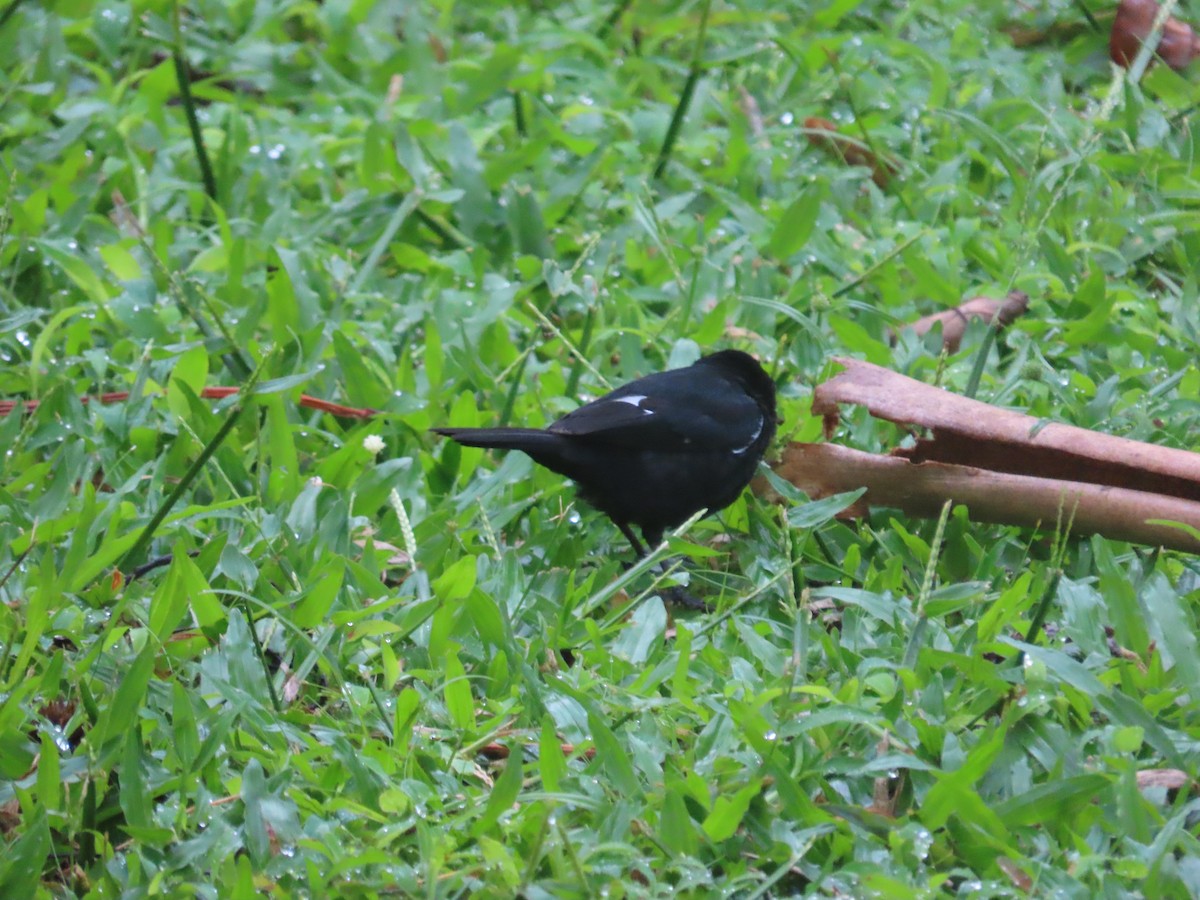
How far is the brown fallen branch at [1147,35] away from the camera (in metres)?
5.52

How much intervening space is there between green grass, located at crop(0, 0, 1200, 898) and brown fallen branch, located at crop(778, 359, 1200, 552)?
0.09 metres

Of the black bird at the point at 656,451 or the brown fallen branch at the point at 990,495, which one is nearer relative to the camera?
the brown fallen branch at the point at 990,495

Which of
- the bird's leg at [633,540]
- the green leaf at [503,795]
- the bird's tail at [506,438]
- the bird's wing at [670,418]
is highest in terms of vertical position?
the green leaf at [503,795]

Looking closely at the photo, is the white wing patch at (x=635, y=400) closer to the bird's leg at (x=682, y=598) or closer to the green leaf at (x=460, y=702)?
the bird's leg at (x=682, y=598)

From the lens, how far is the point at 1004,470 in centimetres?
323

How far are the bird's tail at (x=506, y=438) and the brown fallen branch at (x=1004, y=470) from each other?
63 cm

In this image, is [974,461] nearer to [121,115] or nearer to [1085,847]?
[1085,847]

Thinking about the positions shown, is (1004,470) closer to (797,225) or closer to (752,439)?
(752,439)

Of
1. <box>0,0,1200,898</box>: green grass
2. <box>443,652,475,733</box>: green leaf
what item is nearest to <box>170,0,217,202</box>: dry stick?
<box>0,0,1200,898</box>: green grass

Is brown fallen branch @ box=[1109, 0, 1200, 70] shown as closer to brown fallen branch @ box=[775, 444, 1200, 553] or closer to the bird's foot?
brown fallen branch @ box=[775, 444, 1200, 553]

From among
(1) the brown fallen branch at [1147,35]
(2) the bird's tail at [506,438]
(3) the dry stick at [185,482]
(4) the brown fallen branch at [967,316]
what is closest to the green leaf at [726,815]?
(3) the dry stick at [185,482]

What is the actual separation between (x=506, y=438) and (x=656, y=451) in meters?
0.42

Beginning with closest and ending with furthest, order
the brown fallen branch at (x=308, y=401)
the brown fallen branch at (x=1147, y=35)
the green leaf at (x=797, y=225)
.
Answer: the brown fallen branch at (x=308, y=401) < the green leaf at (x=797, y=225) < the brown fallen branch at (x=1147, y=35)

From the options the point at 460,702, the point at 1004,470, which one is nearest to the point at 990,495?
the point at 1004,470
